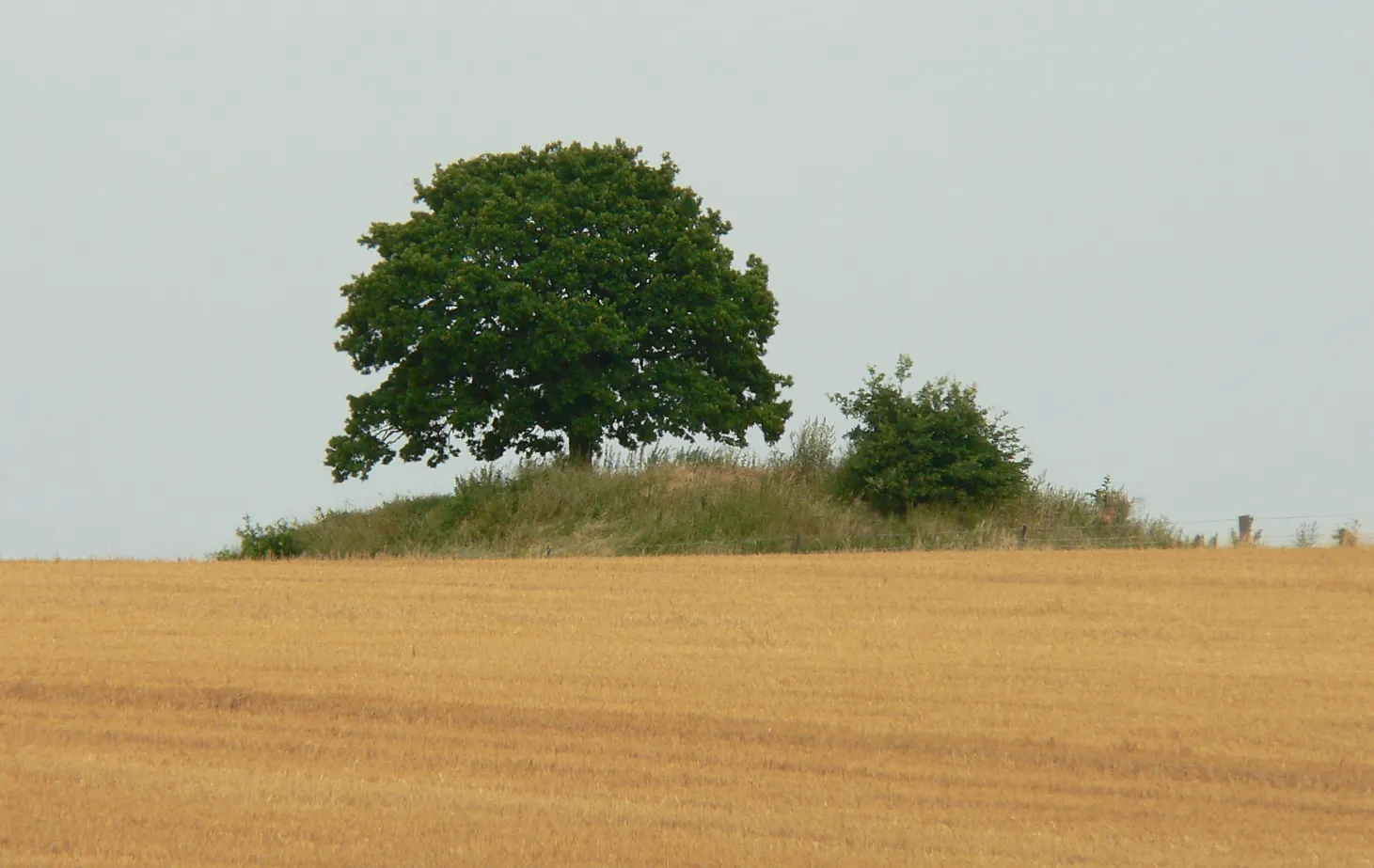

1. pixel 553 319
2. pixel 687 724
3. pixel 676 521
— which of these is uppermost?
pixel 553 319

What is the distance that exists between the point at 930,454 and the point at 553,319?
30.1 ft

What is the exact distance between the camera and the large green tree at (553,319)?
33.4 metres

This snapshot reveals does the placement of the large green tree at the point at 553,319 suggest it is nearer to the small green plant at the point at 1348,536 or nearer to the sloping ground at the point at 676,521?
the sloping ground at the point at 676,521

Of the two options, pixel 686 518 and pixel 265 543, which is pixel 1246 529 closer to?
pixel 686 518

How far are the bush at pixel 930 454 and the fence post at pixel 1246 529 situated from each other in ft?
17.9

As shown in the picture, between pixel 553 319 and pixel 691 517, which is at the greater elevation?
pixel 553 319

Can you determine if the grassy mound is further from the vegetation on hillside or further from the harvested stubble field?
the harvested stubble field

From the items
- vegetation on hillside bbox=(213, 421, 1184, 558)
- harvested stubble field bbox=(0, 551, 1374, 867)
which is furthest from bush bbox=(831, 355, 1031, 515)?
harvested stubble field bbox=(0, 551, 1374, 867)

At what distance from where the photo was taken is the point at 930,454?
3278cm

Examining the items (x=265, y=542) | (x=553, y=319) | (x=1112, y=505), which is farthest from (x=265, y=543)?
(x=1112, y=505)

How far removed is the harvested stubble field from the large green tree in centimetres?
1242

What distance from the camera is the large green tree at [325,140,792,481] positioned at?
33375mm

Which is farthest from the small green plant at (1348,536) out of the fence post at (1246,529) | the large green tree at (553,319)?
the large green tree at (553,319)

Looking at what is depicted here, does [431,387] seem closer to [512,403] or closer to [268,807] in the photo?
[512,403]
